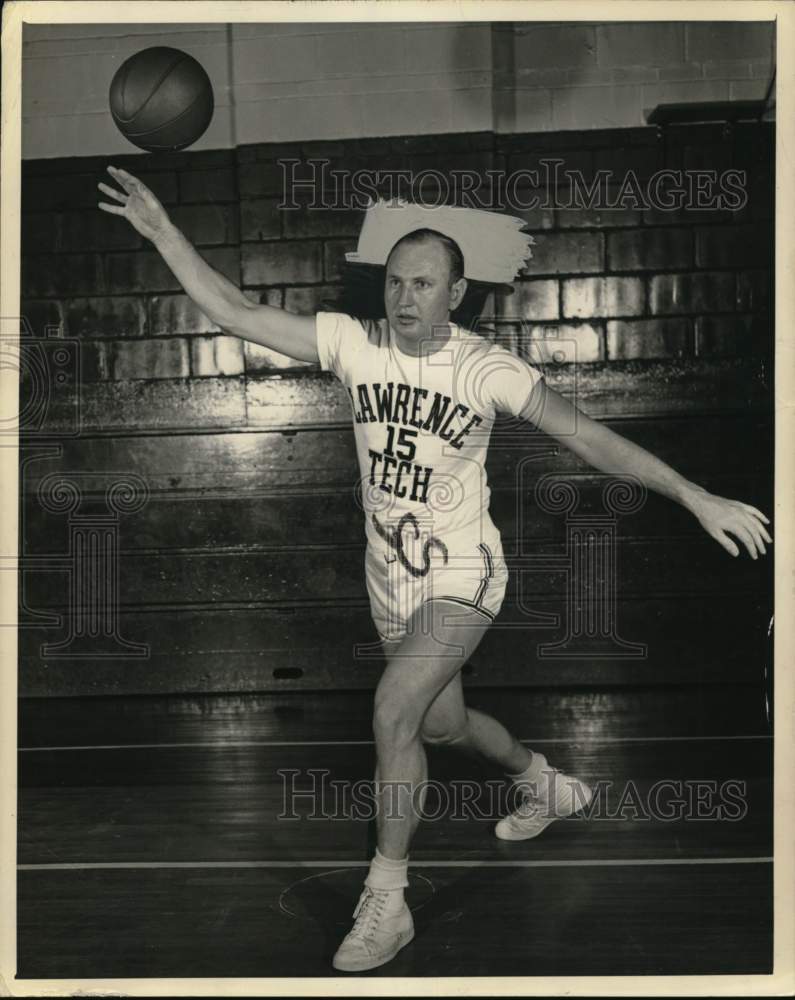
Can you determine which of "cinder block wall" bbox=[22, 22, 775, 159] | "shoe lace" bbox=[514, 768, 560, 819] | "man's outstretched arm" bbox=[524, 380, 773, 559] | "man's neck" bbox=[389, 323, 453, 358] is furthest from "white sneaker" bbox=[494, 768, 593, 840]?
"cinder block wall" bbox=[22, 22, 775, 159]

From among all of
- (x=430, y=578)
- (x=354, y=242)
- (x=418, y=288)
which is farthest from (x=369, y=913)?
(x=354, y=242)

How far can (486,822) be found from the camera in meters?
3.96

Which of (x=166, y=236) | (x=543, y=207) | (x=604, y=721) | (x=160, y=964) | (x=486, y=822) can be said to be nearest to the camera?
(x=160, y=964)

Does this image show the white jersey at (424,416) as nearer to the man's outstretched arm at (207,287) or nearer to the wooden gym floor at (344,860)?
the man's outstretched arm at (207,287)

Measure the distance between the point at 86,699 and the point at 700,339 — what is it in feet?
12.7

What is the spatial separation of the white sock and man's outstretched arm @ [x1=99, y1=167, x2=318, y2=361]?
1439 millimetres

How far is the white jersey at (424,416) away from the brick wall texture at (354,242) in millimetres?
3003

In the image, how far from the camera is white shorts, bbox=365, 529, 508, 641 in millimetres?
3244

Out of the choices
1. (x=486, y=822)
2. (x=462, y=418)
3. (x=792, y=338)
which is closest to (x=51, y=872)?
(x=486, y=822)

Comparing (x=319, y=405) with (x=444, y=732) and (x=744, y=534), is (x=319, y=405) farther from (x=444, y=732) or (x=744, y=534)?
(x=744, y=534)

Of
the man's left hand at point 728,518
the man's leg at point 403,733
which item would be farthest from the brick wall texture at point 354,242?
the man's leg at point 403,733

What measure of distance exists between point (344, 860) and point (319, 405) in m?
3.28

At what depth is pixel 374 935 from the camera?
2879 mm

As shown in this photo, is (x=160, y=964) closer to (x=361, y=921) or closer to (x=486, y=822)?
(x=361, y=921)
